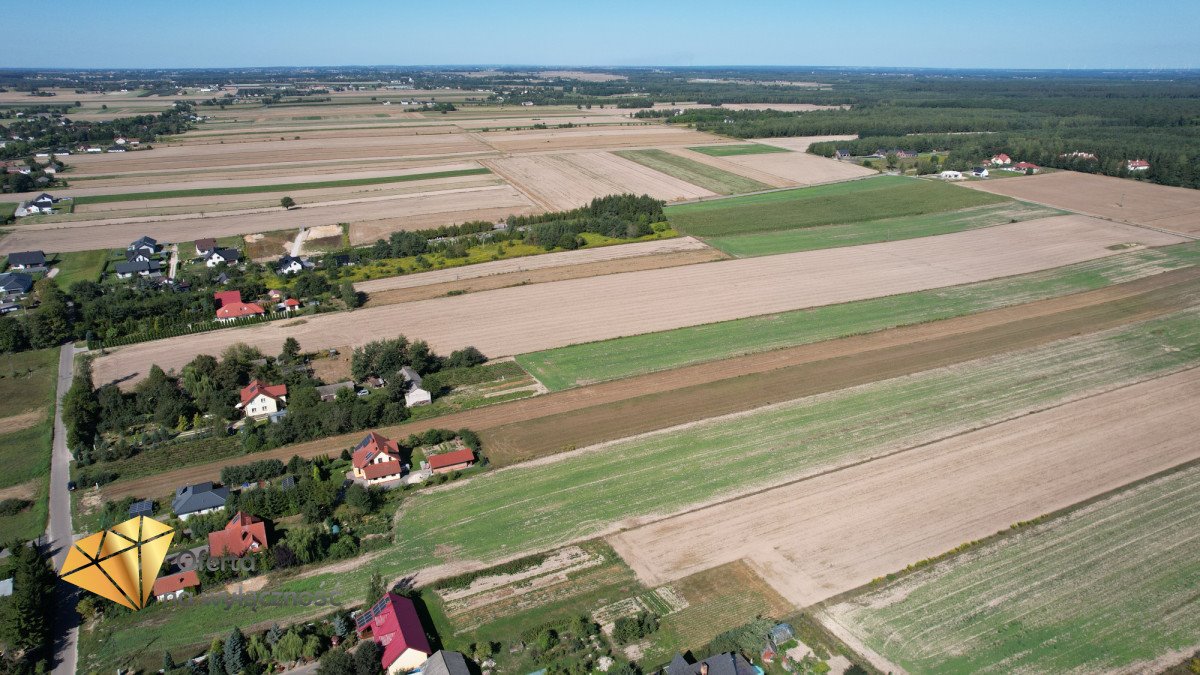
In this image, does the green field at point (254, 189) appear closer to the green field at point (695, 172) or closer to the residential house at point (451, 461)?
the green field at point (695, 172)

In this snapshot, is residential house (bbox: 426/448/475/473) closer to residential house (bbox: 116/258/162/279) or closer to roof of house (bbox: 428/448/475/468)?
roof of house (bbox: 428/448/475/468)

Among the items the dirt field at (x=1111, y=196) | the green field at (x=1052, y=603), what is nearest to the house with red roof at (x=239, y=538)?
the green field at (x=1052, y=603)

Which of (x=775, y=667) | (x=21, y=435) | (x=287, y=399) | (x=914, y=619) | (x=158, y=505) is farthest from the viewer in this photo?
(x=287, y=399)

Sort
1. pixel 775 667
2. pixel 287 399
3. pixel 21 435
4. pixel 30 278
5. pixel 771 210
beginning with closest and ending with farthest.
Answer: pixel 775 667 → pixel 21 435 → pixel 287 399 → pixel 30 278 → pixel 771 210

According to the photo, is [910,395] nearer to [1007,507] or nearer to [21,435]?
[1007,507]

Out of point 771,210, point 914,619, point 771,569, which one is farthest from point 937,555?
point 771,210
